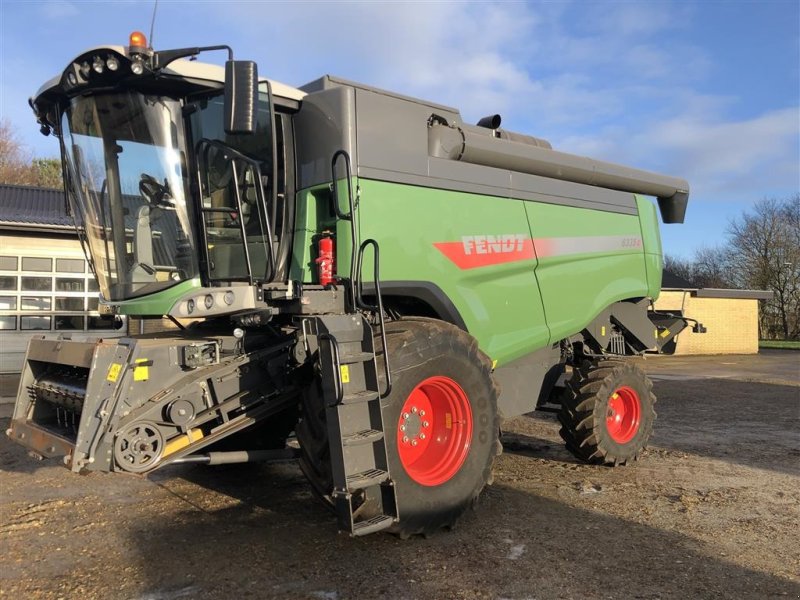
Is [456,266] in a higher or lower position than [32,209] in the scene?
lower

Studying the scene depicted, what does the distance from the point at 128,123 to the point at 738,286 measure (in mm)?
43086

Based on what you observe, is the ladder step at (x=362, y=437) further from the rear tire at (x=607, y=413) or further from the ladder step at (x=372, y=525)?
the rear tire at (x=607, y=413)

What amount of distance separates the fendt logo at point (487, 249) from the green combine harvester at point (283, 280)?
2 cm

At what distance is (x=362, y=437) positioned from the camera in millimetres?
3678

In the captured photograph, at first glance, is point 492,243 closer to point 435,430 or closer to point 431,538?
point 435,430

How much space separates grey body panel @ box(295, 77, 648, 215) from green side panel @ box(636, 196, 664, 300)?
2.39 m

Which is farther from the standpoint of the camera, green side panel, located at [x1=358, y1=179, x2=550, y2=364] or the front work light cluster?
green side panel, located at [x1=358, y1=179, x2=550, y2=364]

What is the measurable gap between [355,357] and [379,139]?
1619 millimetres

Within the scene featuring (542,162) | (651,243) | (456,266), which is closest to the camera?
(456,266)

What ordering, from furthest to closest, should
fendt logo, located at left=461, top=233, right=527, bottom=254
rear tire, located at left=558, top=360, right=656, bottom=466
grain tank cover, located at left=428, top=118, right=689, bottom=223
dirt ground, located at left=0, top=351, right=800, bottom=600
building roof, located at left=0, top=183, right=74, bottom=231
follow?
building roof, located at left=0, top=183, right=74, bottom=231, rear tire, located at left=558, top=360, right=656, bottom=466, grain tank cover, located at left=428, top=118, right=689, bottom=223, fendt logo, located at left=461, top=233, right=527, bottom=254, dirt ground, located at left=0, top=351, right=800, bottom=600

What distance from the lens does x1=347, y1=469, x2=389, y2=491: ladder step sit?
3553 millimetres

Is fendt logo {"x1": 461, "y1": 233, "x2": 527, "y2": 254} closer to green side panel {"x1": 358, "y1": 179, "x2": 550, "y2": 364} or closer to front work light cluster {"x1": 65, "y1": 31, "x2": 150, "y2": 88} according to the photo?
green side panel {"x1": 358, "y1": 179, "x2": 550, "y2": 364}

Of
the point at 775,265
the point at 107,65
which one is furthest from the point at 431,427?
the point at 775,265

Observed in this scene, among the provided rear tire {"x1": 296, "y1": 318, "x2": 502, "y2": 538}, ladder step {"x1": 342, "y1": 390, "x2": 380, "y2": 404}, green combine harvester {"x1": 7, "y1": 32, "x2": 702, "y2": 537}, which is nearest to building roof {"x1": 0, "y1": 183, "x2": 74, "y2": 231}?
green combine harvester {"x1": 7, "y1": 32, "x2": 702, "y2": 537}
